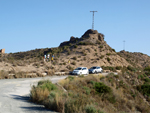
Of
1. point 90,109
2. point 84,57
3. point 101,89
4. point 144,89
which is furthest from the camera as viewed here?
point 84,57

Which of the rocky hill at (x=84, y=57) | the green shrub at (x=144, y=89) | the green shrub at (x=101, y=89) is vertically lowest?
the green shrub at (x=144, y=89)

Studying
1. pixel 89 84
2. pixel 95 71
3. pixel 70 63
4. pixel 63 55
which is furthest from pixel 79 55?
pixel 89 84

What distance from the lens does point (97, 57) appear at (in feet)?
213

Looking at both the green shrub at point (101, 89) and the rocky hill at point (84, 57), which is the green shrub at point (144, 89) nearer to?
the green shrub at point (101, 89)

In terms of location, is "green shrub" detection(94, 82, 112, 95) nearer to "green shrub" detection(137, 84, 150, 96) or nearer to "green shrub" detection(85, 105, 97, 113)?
"green shrub" detection(85, 105, 97, 113)

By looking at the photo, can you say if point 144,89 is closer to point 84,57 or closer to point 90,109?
point 90,109

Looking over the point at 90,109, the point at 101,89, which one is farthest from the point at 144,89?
the point at 90,109

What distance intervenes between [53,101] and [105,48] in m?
64.1

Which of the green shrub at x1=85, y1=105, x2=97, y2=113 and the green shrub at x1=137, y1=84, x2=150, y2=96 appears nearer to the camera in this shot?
the green shrub at x1=85, y1=105, x2=97, y2=113

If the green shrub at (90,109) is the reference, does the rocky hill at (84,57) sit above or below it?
above

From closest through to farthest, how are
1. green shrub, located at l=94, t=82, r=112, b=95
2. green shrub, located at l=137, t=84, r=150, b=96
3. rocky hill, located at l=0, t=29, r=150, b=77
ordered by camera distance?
green shrub, located at l=94, t=82, r=112, b=95 → green shrub, located at l=137, t=84, r=150, b=96 → rocky hill, located at l=0, t=29, r=150, b=77

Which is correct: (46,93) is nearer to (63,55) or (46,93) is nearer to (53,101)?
(53,101)

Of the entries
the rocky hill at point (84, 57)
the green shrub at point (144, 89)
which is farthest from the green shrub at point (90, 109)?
the rocky hill at point (84, 57)

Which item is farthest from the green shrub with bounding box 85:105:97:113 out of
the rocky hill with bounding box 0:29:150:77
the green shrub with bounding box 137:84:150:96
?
the rocky hill with bounding box 0:29:150:77
